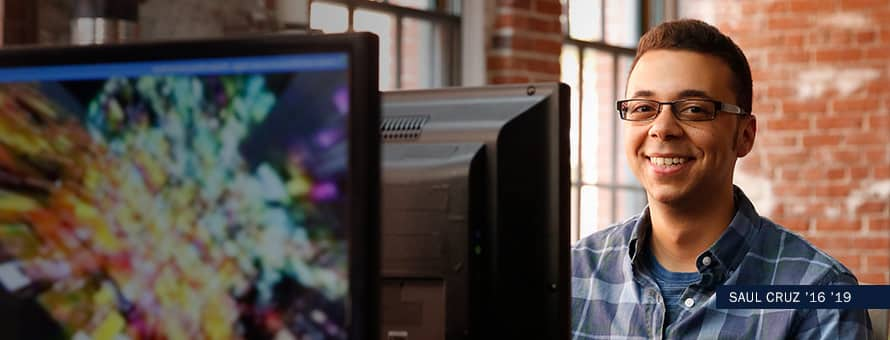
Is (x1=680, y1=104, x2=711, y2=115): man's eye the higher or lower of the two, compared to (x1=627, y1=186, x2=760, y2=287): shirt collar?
higher

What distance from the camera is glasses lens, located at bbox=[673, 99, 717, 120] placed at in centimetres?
196

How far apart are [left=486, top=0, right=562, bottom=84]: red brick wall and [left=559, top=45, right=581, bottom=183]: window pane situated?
286 millimetres

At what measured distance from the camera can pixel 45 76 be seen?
1.06m

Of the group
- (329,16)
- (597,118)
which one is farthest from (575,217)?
(329,16)

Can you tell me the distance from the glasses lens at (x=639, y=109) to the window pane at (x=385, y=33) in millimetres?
1824

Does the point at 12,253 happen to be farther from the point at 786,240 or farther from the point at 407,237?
the point at 786,240

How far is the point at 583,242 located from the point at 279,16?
920 mm

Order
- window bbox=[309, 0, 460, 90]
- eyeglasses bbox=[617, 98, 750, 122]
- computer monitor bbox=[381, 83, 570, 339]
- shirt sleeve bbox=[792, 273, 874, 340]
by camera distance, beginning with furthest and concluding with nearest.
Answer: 1. window bbox=[309, 0, 460, 90]
2. eyeglasses bbox=[617, 98, 750, 122]
3. shirt sleeve bbox=[792, 273, 874, 340]
4. computer monitor bbox=[381, 83, 570, 339]

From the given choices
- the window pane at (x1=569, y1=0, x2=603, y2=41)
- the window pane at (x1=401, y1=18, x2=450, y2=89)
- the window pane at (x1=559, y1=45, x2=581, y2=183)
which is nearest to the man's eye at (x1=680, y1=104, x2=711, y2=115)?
the window pane at (x1=401, y1=18, x2=450, y2=89)

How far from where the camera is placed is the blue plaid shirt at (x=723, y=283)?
6.20 ft

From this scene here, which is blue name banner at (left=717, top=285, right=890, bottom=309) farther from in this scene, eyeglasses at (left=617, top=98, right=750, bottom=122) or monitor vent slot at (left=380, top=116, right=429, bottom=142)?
monitor vent slot at (left=380, top=116, right=429, bottom=142)

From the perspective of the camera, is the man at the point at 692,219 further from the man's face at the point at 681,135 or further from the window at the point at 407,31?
the window at the point at 407,31

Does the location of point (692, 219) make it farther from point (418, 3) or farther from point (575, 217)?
point (575, 217)

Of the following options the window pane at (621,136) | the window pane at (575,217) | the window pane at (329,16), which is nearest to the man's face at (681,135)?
the window pane at (329,16)
